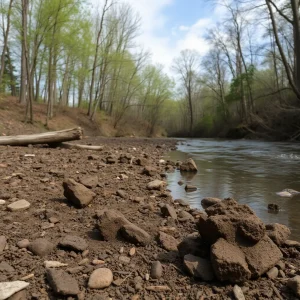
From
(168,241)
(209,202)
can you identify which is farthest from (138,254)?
(209,202)

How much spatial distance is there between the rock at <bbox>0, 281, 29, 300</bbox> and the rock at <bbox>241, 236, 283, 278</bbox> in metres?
1.46

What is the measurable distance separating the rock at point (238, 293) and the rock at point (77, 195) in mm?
1918

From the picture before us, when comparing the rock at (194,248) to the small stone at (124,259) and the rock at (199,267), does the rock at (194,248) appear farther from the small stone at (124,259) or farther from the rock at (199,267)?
the small stone at (124,259)

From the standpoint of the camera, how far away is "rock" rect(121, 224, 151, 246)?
2.42 metres

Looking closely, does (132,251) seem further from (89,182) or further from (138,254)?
(89,182)

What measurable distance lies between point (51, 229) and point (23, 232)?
233mm

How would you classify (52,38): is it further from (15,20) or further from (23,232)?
(23,232)

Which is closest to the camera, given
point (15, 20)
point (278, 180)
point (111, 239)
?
point (111, 239)

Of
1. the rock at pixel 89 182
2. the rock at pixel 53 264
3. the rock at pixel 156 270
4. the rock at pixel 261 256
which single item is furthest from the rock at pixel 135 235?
the rock at pixel 89 182

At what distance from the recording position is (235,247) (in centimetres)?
204

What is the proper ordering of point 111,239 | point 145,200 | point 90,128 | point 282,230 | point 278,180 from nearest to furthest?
point 111,239 → point 282,230 → point 145,200 → point 278,180 → point 90,128

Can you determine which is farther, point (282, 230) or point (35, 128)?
point (35, 128)

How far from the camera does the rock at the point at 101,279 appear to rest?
71.9 inches

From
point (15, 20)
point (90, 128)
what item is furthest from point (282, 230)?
point (90, 128)
